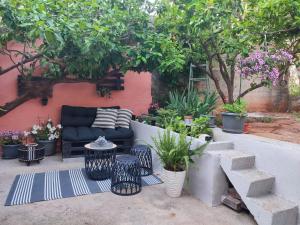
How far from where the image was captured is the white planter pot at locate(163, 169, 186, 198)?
136 inches

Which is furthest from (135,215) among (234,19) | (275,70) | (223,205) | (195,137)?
(234,19)

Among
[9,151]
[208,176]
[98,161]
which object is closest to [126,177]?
[98,161]

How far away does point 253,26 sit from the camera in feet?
13.6

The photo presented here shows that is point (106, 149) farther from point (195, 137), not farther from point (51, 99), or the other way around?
point (51, 99)

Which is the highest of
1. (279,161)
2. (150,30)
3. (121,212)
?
(150,30)

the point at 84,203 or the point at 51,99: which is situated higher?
the point at 51,99

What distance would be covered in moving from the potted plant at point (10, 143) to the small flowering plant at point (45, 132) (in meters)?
0.22

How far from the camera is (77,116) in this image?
19.1 feet

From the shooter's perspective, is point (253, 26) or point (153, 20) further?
point (153, 20)

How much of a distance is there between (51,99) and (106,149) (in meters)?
2.47

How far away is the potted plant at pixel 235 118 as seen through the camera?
3.80m

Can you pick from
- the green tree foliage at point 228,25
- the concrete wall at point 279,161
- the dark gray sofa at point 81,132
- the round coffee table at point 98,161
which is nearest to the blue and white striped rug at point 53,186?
the round coffee table at point 98,161

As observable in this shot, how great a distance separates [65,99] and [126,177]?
116 inches

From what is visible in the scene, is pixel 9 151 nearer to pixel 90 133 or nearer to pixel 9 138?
pixel 9 138
